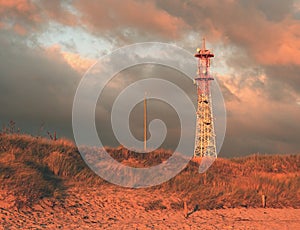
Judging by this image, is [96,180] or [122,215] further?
[96,180]

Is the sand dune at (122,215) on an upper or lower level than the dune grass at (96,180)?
lower

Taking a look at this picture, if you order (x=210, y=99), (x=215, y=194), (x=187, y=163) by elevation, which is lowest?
(x=215, y=194)

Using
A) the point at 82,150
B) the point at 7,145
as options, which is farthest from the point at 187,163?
the point at 7,145

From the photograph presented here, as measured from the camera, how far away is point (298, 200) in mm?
15930

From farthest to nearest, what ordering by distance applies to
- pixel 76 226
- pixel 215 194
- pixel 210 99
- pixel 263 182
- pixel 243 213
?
pixel 210 99 < pixel 263 182 < pixel 215 194 < pixel 243 213 < pixel 76 226

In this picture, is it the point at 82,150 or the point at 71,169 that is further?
the point at 82,150

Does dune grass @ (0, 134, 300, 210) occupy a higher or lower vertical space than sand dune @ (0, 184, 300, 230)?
higher

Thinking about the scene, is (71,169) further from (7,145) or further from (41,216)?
(41,216)

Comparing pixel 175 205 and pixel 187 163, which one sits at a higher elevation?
pixel 187 163

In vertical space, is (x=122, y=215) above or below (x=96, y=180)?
below

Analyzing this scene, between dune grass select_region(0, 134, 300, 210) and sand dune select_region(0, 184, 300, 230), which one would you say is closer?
sand dune select_region(0, 184, 300, 230)

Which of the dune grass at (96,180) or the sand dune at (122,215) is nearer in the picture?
the sand dune at (122,215)

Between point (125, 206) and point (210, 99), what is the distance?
28562mm

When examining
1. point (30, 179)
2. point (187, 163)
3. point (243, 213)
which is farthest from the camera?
point (187, 163)
